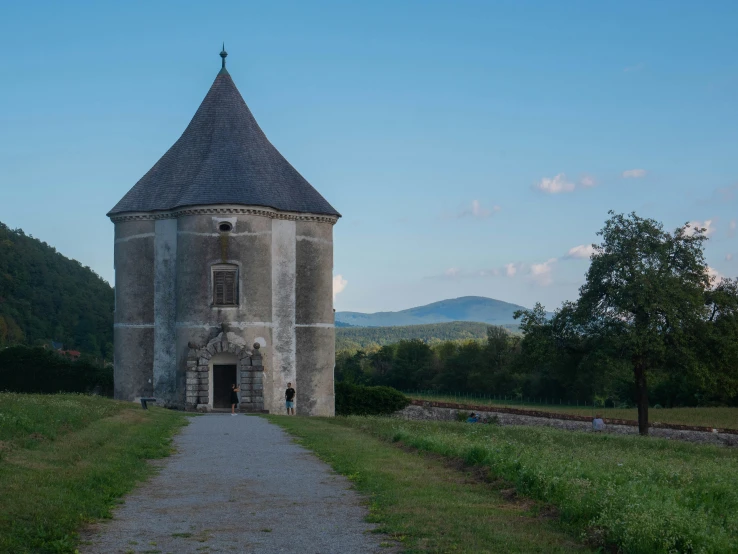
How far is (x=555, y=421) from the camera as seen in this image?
47469mm

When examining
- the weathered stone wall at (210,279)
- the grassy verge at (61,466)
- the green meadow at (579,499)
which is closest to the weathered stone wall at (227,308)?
the weathered stone wall at (210,279)

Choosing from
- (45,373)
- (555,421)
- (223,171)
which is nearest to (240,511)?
(223,171)

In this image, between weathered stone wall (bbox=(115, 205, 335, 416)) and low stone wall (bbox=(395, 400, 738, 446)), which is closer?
weathered stone wall (bbox=(115, 205, 335, 416))

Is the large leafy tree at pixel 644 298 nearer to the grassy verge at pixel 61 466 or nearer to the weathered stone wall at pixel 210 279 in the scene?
the weathered stone wall at pixel 210 279

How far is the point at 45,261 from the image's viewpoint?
314 feet

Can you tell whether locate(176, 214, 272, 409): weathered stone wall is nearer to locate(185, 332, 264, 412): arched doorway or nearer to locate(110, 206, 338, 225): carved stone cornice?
locate(110, 206, 338, 225): carved stone cornice

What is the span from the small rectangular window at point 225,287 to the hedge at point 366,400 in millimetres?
12191

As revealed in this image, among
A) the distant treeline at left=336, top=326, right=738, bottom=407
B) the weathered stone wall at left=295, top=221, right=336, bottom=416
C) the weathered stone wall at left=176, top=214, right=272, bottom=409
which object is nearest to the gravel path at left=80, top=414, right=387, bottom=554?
the weathered stone wall at left=176, top=214, right=272, bottom=409

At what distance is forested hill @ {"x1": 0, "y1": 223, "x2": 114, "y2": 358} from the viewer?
291 feet

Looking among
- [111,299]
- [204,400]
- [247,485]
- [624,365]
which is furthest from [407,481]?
[111,299]

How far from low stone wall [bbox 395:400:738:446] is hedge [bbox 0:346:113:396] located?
18159 mm

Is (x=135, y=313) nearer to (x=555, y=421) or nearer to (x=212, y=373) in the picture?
(x=212, y=373)

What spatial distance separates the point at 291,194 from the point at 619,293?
16741mm

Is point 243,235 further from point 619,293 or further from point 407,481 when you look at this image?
point 407,481
